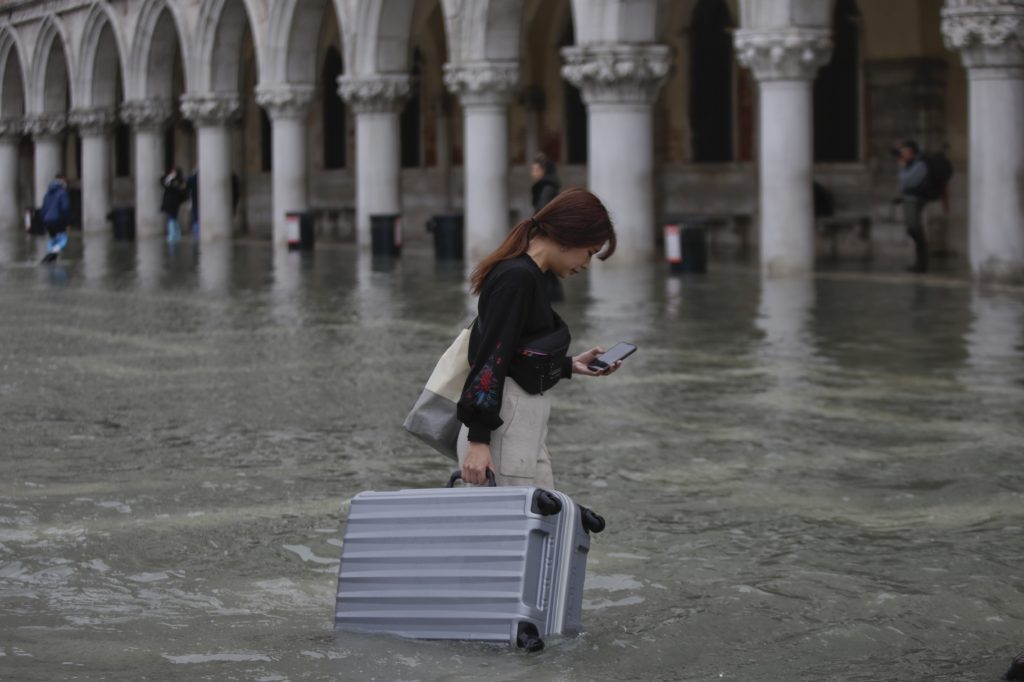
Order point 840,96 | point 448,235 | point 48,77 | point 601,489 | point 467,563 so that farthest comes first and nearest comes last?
point 48,77, point 840,96, point 448,235, point 601,489, point 467,563

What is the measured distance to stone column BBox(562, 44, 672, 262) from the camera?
24484 mm

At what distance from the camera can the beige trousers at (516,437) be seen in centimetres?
578

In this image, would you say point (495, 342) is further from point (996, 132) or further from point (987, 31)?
point (996, 132)

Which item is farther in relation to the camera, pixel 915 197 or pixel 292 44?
pixel 292 44

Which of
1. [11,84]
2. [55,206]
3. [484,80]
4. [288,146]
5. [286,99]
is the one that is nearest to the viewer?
[484,80]

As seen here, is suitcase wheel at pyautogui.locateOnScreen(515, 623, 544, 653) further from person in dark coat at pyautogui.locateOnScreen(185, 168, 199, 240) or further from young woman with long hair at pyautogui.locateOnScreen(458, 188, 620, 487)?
person in dark coat at pyautogui.locateOnScreen(185, 168, 199, 240)

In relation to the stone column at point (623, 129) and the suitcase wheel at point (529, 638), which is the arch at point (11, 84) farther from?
the suitcase wheel at point (529, 638)

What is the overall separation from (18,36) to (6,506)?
41286mm

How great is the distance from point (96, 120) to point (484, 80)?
59.0 feet

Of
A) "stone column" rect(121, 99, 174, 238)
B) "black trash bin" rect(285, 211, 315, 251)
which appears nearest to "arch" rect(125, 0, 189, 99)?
"stone column" rect(121, 99, 174, 238)

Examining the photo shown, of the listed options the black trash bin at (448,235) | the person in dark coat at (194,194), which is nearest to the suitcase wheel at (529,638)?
the black trash bin at (448,235)

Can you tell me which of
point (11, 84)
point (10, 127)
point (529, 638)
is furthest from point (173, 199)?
point (529, 638)

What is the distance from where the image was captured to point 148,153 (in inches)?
1569

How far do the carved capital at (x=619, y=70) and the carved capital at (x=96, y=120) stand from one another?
20.2 metres
